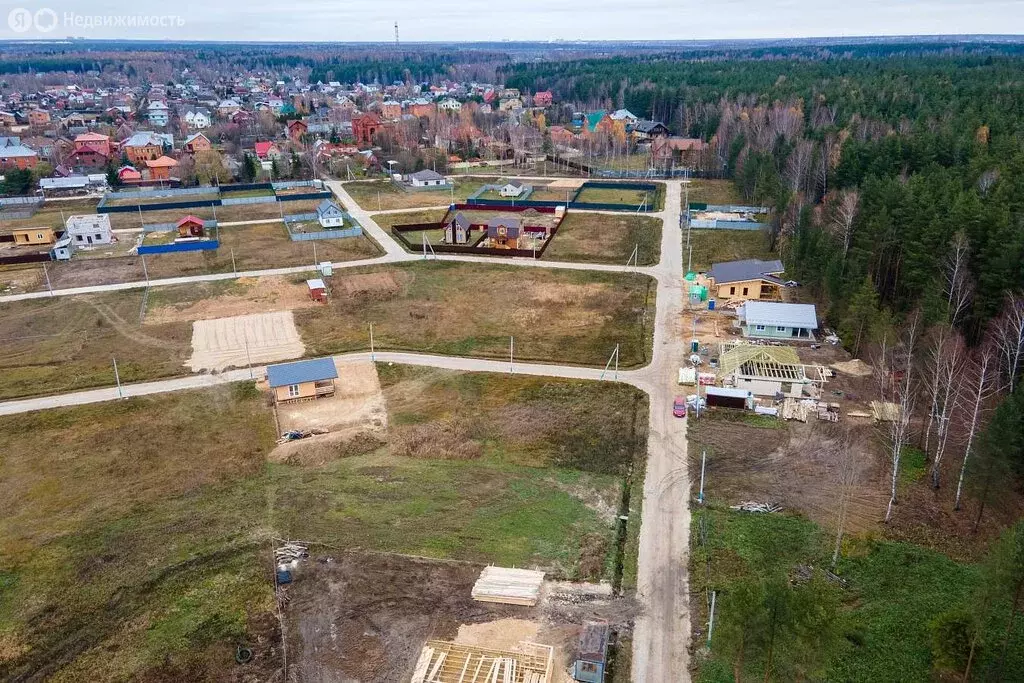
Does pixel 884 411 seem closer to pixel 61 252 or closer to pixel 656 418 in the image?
pixel 656 418

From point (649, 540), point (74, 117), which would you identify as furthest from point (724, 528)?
point (74, 117)

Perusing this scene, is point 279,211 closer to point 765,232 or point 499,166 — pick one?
point 499,166

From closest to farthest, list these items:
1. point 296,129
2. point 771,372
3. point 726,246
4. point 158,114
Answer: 1. point 771,372
2. point 726,246
3. point 296,129
4. point 158,114

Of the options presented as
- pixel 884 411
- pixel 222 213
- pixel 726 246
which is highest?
pixel 222 213

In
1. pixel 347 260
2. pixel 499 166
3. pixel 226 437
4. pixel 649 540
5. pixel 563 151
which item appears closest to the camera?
pixel 649 540

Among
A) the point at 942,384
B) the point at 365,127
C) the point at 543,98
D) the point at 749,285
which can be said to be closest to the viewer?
the point at 942,384

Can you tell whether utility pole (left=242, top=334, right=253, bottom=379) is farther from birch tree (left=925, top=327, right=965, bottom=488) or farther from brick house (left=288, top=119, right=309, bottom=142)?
brick house (left=288, top=119, right=309, bottom=142)

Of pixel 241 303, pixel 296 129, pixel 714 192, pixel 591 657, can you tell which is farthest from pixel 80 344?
pixel 296 129
